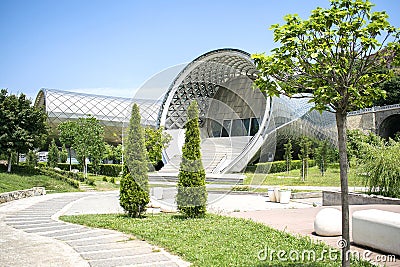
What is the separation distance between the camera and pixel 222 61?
Answer: 37.1 metres

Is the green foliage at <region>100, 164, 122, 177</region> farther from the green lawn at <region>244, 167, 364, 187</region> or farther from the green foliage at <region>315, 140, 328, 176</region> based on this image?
the green foliage at <region>315, 140, 328, 176</region>

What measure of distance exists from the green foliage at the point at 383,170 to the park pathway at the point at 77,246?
8.70 m

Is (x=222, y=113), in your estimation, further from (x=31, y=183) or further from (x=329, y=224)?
(x=329, y=224)

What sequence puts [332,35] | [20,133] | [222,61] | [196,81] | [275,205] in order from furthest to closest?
[196,81]
[222,61]
[20,133]
[275,205]
[332,35]

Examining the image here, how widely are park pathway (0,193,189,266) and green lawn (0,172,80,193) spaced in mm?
9164

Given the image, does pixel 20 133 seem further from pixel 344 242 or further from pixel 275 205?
pixel 344 242

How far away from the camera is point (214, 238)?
25.6 feet

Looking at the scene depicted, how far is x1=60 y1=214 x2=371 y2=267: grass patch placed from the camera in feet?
20.4

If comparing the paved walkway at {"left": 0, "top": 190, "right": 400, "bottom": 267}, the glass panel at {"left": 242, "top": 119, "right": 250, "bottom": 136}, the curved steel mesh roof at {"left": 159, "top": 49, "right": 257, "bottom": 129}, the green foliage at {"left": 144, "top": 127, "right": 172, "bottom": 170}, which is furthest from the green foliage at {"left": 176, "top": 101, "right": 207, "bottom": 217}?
the glass panel at {"left": 242, "top": 119, "right": 250, "bottom": 136}

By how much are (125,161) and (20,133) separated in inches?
571

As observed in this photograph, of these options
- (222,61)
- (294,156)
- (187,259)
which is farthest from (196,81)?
(187,259)

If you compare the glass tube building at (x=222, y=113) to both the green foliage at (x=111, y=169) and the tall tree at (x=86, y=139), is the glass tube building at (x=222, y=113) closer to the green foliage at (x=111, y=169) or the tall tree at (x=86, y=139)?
the green foliage at (x=111, y=169)

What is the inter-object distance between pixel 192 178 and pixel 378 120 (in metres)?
40.5

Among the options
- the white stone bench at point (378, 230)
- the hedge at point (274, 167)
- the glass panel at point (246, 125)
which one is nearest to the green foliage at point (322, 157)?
the hedge at point (274, 167)
